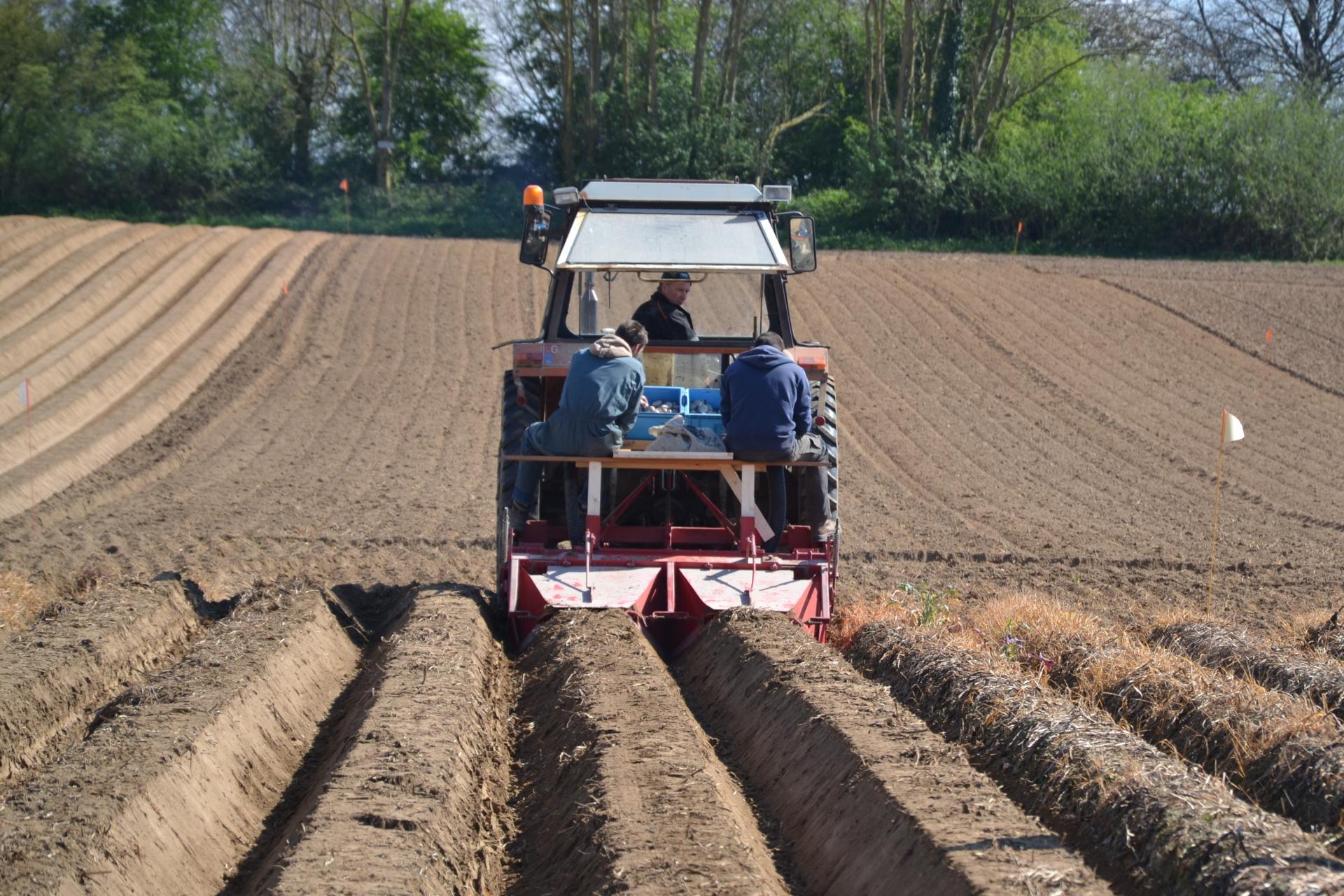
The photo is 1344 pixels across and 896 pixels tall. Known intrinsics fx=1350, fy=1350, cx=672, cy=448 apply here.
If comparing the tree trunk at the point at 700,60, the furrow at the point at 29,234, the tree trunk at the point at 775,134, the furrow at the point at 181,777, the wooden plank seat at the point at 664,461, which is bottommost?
the furrow at the point at 181,777

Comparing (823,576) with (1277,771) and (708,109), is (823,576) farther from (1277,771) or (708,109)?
(708,109)

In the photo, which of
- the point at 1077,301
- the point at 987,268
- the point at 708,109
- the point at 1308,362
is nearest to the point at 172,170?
the point at 708,109

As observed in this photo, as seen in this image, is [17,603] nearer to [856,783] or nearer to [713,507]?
[713,507]

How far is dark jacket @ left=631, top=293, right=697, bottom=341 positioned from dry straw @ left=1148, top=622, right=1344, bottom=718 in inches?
138

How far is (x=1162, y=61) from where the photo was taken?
46.8 metres

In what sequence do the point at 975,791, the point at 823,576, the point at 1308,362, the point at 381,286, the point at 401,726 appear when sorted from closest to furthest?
the point at 975,791, the point at 401,726, the point at 823,576, the point at 1308,362, the point at 381,286

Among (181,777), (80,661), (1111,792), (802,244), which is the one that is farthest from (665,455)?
(1111,792)

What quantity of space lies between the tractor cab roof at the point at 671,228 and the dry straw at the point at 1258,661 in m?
3.24

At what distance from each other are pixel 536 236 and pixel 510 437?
4.27 feet

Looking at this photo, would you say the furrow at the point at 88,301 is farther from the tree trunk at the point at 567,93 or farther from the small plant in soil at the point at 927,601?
the small plant in soil at the point at 927,601

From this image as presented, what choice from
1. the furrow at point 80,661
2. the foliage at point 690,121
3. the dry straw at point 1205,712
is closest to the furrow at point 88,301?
the foliage at point 690,121

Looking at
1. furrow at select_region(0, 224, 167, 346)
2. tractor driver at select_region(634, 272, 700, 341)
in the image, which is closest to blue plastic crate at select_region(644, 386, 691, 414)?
tractor driver at select_region(634, 272, 700, 341)

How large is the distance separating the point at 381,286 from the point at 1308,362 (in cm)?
1454

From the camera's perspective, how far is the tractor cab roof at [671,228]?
8.23 meters
